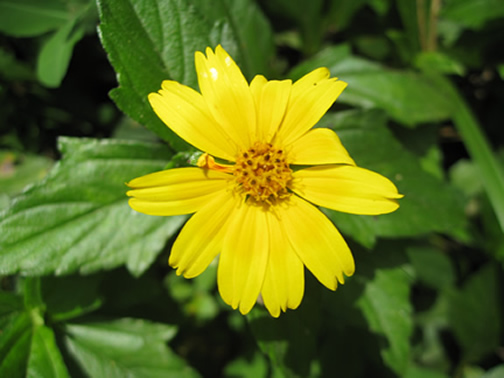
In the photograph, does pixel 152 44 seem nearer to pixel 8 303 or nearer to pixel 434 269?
pixel 8 303

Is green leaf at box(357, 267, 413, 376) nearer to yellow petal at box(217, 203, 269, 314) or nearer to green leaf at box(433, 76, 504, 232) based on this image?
green leaf at box(433, 76, 504, 232)

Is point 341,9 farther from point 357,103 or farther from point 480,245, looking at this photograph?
point 480,245

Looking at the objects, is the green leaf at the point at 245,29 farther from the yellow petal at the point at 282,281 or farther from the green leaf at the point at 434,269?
the green leaf at the point at 434,269

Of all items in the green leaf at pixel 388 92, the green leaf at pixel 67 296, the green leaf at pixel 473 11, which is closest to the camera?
the green leaf at pixel 67 296

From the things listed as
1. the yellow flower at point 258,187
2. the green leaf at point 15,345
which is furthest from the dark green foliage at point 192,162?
the yellow flower at point 258,187

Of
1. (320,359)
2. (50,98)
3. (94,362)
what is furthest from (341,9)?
(94,362)
